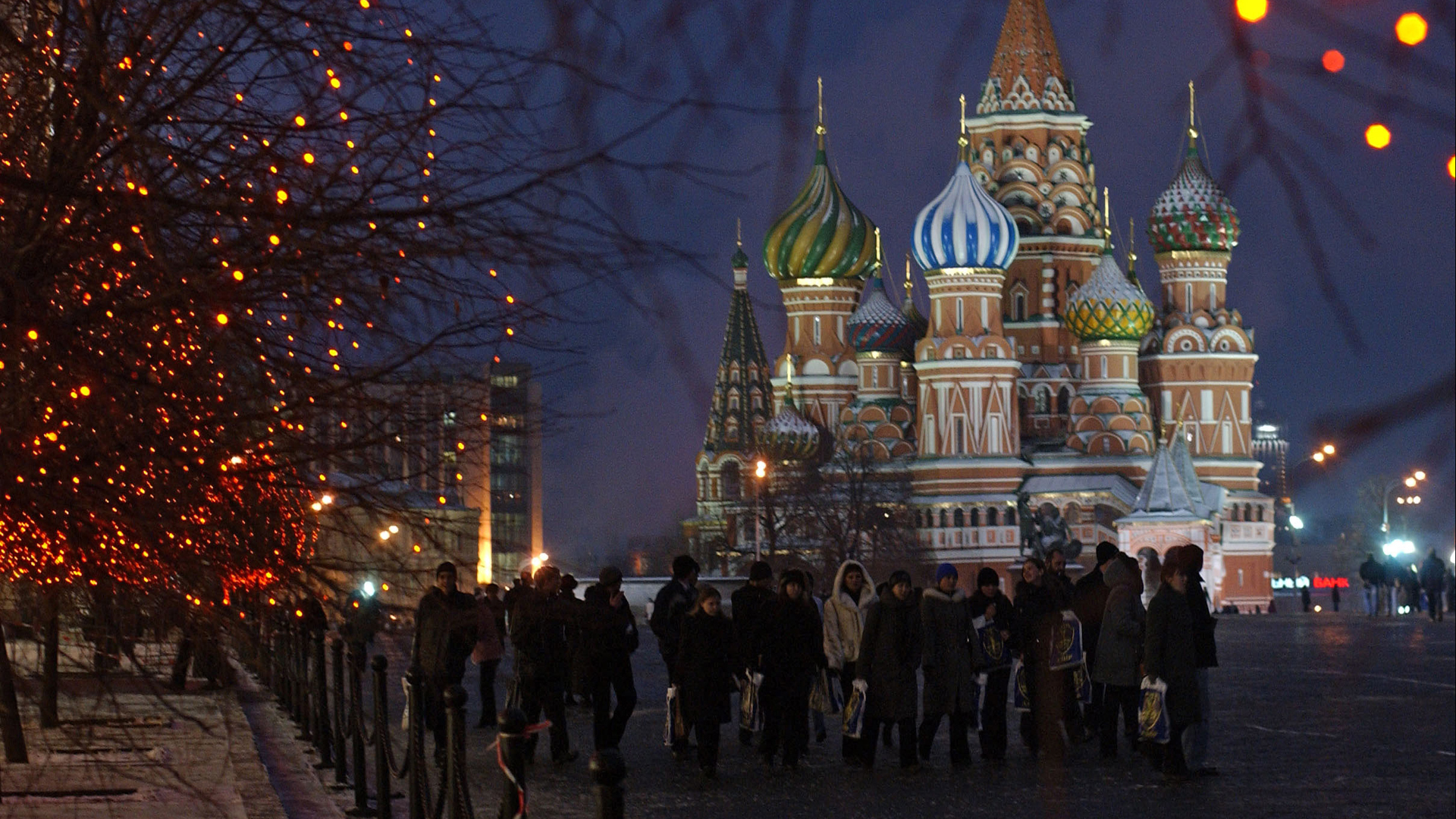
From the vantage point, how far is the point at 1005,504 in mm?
78000

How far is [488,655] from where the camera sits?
15352 mm

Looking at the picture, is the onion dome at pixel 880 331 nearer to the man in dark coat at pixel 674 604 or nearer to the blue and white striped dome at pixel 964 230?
the blue and white striped dome at pixel 964 230

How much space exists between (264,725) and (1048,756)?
5.49 meters

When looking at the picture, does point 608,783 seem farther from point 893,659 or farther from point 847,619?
point 847,619

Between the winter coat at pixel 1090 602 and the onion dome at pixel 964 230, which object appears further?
the onion dome at pixel 964 230

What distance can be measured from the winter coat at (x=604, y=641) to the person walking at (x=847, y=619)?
1.49 metres

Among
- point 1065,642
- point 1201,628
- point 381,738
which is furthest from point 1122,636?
point 381,738

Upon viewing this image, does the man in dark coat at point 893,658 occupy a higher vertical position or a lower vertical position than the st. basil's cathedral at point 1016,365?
lower

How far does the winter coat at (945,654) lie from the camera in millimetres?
12883

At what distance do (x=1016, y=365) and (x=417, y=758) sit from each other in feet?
228

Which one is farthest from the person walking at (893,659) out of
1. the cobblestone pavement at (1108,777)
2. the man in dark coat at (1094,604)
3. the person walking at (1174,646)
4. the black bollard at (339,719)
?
the black bollard at (339,719)

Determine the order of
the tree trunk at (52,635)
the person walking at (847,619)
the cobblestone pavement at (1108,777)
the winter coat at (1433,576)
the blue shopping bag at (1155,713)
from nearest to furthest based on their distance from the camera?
1. the tree trunk at (52,635)
2. the cobblestone pavement at (1108,777)
3. the blue shopping bag at (1155,713)
4. the person walking at (847,619)
5. the winter coat at (1433,576)

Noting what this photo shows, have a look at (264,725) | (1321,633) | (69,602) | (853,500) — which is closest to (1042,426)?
(853,500)

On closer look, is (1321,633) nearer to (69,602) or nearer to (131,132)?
(69,602)
